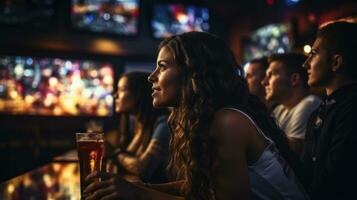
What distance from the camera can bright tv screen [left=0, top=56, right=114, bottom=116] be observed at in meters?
6.09

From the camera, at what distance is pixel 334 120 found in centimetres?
185

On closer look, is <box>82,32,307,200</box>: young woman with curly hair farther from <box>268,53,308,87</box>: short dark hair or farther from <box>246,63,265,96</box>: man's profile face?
<box>246,63,265,96</box>: man's profile face

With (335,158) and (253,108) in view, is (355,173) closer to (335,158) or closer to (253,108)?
(335,158)

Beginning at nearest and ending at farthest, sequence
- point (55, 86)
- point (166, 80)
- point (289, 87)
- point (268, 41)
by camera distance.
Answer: point (166, 80) < point (289, 87) < point (268, 41) < point (55, 86)

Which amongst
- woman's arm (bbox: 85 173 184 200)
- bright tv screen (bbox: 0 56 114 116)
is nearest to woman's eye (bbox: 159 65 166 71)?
woman's arm (bbox: 85 173 184 200)

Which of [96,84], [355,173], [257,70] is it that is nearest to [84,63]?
[96,84]

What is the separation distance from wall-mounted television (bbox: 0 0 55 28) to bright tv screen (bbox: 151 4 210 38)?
163cm

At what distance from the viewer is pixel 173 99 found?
1.54 meters

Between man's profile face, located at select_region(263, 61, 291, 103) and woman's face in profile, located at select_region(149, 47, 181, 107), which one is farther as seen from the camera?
man's profile face, located at select_region(263, 61, 291, 103)

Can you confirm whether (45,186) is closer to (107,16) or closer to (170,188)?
(170,188)

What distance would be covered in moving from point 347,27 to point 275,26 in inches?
135

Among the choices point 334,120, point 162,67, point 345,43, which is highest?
point 345,43

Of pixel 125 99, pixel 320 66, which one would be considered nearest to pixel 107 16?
pixel 125 99

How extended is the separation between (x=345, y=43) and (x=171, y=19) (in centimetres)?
475
